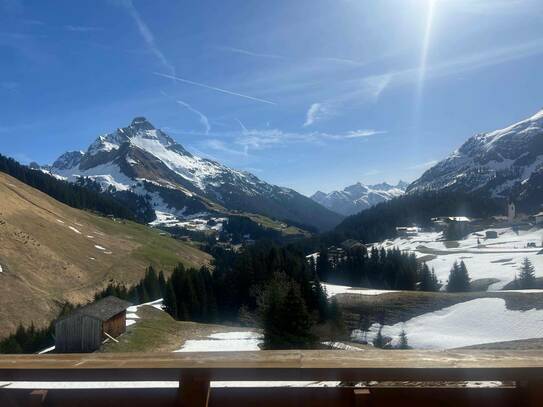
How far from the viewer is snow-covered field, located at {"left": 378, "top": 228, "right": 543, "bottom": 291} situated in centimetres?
A: 9988

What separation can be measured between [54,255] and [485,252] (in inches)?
4413

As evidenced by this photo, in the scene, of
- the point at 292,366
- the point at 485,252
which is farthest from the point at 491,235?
the point at 292,366

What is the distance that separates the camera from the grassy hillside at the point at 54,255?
3334 inches

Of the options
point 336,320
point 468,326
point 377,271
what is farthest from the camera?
point 377,271

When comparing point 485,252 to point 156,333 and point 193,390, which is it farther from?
point 193,390

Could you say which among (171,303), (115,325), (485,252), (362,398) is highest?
(485,252)

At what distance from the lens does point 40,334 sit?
6066 cm

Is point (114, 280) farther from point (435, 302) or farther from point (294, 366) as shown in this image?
point (294, 366)

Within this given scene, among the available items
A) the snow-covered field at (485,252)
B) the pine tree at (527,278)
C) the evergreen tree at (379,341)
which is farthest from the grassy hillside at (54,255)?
the pine tree at (527,278)

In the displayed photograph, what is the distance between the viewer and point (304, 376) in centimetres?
362

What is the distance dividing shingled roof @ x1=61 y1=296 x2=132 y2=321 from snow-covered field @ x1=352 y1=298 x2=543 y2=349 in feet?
102

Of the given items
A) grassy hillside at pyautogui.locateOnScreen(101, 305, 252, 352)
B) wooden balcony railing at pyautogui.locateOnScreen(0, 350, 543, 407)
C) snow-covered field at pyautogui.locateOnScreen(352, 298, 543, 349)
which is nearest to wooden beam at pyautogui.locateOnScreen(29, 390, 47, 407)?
wooden balcony railing at pyautogui.locateOnScreen(0, 350, 543, 407)

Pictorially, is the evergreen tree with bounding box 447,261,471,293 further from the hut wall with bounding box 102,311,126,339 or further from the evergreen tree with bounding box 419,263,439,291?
the hut wall with bounding box 102,311,126,339

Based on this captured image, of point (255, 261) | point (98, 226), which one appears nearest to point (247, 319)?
point (255, 261)
